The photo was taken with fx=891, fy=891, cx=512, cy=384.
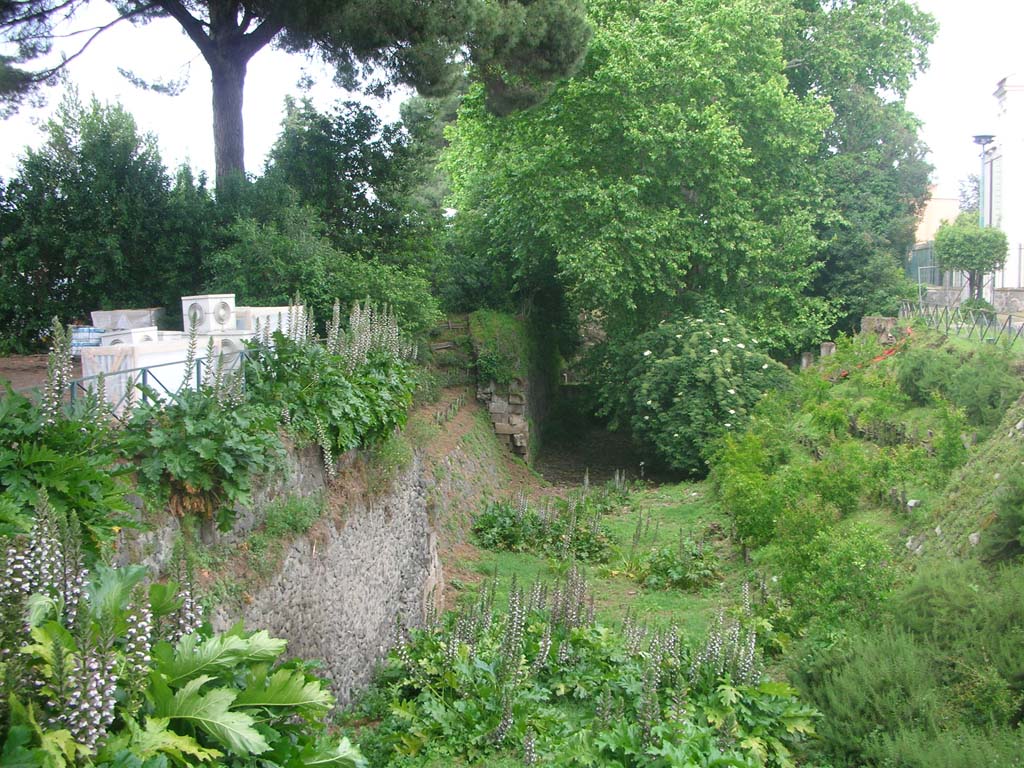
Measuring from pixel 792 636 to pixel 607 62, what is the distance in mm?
14555

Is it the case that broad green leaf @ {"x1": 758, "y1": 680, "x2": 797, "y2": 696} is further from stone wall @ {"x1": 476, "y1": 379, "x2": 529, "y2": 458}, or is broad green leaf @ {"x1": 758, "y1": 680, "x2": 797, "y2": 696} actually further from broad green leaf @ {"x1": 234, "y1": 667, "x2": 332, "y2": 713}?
stone wall @ {"x1": 476, "y1": 379, "x2": 529, "y2": 458}

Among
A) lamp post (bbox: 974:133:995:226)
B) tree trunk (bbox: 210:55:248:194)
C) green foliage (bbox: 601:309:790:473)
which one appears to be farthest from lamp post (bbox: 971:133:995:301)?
tree trunk (bbox: 210:55:248:194)

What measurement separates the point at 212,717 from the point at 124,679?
42 cm

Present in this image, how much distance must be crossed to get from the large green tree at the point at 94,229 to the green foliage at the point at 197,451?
335 inches

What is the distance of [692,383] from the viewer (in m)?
19.5

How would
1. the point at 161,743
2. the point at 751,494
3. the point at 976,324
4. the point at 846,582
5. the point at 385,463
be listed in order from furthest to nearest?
the point at 976,324 < the point at 751,494 < the point at 385,463 < the point at 846,582 < the point at 161,743

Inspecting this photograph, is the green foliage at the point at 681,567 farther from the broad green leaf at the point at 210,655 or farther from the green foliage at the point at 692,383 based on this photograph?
the broad green leaf at the point at 210,655

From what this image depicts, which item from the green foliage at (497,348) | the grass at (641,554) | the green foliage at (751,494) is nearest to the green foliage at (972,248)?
the grass at (641,554)

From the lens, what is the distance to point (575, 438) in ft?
82.4

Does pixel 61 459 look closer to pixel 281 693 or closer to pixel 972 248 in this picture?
pixel 281 693

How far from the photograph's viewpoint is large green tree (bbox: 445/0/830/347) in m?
19.8

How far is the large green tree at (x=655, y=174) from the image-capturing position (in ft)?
65.0

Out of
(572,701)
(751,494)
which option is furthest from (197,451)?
(751,494)

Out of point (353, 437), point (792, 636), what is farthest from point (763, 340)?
point (353, 437)
